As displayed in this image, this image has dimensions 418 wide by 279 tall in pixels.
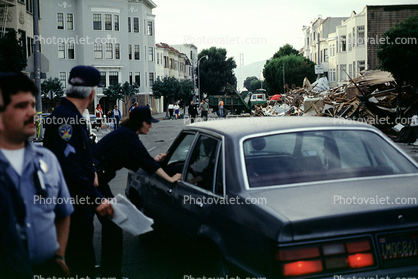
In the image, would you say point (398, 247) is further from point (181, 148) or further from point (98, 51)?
point (98, 51)

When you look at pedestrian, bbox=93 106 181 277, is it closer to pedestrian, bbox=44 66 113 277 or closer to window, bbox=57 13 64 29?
pedestrian, bbox=44 66 113 277

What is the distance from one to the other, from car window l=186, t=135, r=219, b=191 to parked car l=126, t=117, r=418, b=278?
0.01 meters

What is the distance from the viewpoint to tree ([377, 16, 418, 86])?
22.1 m

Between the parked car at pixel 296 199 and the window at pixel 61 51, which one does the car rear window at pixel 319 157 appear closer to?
the parked car at pixel 296 199

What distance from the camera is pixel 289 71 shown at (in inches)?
3312

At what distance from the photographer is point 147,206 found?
5.68m

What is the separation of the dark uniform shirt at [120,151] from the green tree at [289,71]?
7440 centimetres

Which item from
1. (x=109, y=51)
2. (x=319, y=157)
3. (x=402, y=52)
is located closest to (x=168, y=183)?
(x=319, y=157)

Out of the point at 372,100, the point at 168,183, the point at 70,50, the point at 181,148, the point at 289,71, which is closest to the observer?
the point at 168,183

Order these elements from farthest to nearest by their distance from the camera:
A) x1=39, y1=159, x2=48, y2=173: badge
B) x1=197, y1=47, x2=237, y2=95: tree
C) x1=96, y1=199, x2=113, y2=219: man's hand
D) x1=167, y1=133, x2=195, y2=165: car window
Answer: x1=197, y1=47, x2=237, y2=95: tree
x1=167, y1=133, x2=195, y2=165: car window
x1=96, y1=199, x2=113, y2=219: man's hand
x1=39, y1=159, x2=48, y2=173: badge

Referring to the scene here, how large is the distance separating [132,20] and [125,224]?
63.9 meters

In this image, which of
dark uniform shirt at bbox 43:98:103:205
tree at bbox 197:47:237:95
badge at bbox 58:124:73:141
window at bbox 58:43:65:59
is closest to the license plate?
dark uniform shirt at bbox 43:98:103:205

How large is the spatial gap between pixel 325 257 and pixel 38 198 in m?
1.71

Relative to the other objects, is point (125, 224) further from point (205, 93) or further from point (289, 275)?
point (205, 93)
